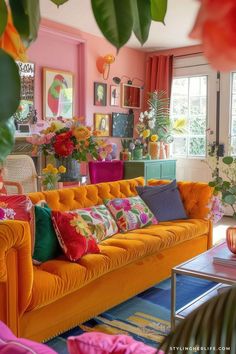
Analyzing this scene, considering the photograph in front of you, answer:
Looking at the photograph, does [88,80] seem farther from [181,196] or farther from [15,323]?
[15,323]

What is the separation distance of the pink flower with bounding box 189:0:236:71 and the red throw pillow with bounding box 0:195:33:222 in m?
2.33

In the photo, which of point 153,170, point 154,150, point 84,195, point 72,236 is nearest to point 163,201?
point 84,195

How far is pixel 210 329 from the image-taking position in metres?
0.25

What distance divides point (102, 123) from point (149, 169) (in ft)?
3.31

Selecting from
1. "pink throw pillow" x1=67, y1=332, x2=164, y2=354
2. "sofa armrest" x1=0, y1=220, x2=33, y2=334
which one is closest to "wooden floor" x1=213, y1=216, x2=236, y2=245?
"sofa armrest" x1=0, y1=220, x2=33, y2=334

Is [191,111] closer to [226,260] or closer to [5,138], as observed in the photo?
[226,260]

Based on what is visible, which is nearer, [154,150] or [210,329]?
[210,329]

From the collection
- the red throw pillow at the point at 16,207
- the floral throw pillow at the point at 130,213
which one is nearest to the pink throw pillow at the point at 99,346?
the red throw pillow at the point at 16,207

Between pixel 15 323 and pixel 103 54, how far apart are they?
189 inches

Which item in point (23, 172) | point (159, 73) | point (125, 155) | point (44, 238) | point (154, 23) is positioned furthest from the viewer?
point (159, 73)

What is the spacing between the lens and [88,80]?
5.91 m

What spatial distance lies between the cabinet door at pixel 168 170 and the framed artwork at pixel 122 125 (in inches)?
32.9

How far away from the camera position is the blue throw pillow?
12.6 feet

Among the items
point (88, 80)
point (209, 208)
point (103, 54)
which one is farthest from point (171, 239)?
point (103, 54)
